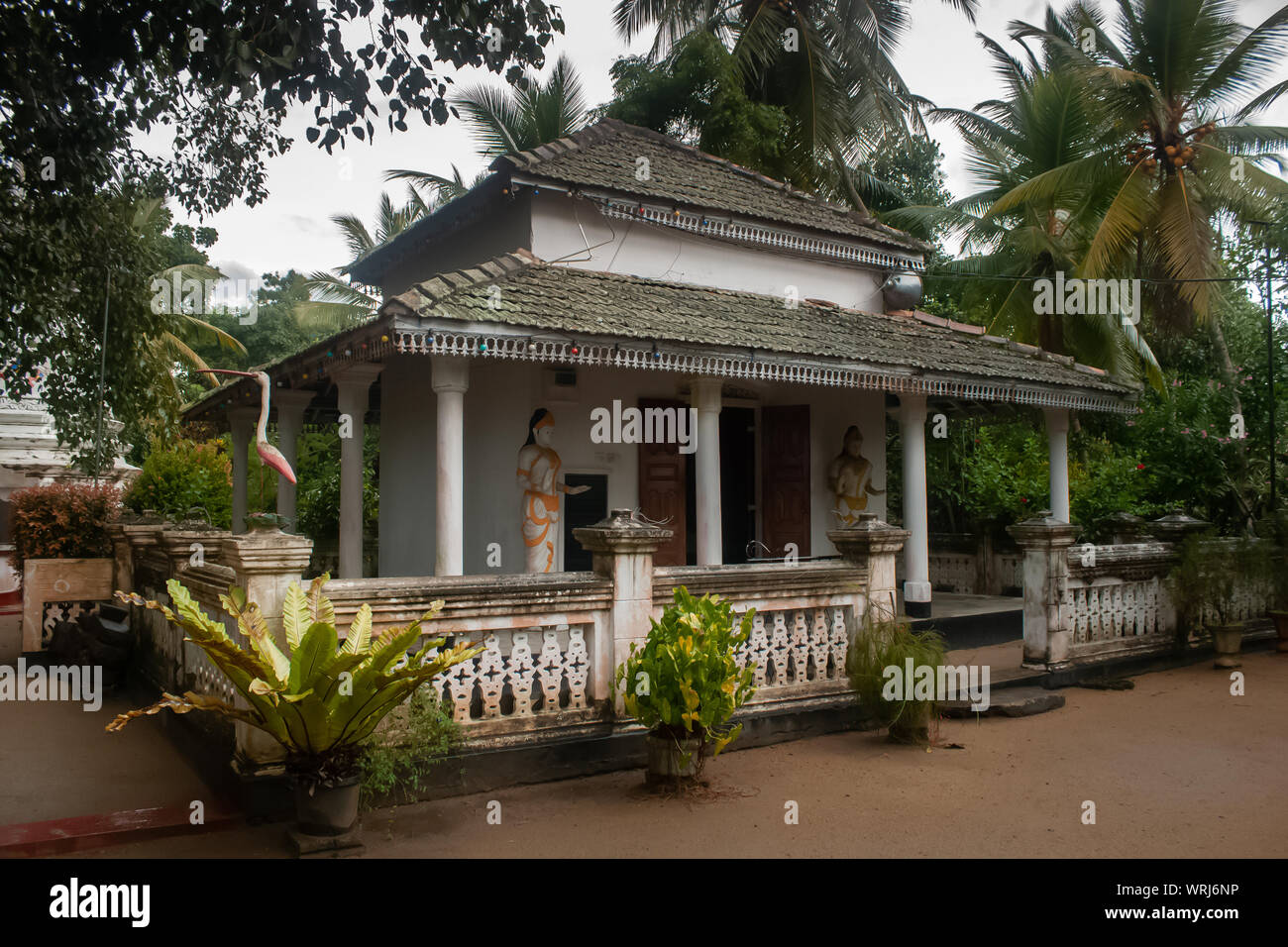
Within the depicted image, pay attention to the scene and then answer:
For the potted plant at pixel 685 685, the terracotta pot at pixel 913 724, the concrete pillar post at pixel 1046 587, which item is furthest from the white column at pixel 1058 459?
the potted plant at pixel 685 685

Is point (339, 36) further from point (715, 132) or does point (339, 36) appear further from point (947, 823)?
point (715, 132)

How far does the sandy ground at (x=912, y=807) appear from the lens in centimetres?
483

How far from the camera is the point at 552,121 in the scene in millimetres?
22094

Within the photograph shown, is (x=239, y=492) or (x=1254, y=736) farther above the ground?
(x=239, y=492)

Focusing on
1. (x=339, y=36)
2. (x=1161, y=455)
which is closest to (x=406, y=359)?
(x=339, y=36)

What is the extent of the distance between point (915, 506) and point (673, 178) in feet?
17.1

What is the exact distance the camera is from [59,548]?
10.7m

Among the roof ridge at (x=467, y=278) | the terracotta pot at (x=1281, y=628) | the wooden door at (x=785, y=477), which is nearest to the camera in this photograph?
the roof ridge at (x=467, y=278)

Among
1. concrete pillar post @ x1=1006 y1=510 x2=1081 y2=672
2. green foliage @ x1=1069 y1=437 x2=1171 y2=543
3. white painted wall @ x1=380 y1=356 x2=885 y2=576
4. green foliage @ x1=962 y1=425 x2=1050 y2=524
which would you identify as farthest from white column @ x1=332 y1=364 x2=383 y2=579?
green foliage @ x1=1069 y1=437 x2=1171 y2=543

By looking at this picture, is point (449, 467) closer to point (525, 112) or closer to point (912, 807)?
point (912, 807)

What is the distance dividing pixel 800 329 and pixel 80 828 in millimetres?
8380

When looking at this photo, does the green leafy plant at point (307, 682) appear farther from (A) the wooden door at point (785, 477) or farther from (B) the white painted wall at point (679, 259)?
(A) the wooden door at point (785, 477)

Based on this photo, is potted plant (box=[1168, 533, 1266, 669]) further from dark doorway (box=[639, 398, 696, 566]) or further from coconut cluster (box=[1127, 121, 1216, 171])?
coconut cluster (box=[1127, 121, 1216, 171])

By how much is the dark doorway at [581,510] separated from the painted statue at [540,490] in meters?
0.99
